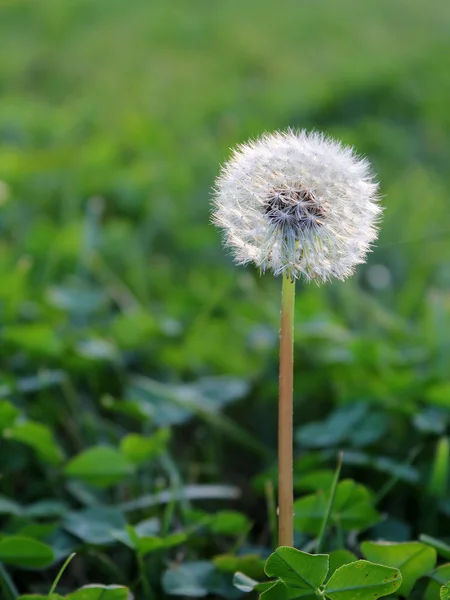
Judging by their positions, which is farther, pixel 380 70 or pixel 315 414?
pixel 380 70

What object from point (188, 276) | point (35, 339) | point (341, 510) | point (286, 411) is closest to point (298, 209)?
point (286, 411)

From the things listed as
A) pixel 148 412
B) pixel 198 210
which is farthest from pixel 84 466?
pixel 198 210

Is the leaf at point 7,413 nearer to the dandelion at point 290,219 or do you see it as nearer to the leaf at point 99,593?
the leaf at point 99,593

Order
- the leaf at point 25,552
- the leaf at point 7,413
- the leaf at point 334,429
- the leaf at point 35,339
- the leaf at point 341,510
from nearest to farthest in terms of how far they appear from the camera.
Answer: the leaf at point 25,552 → the leaf at point 341,510 → the leaf at point 7,413 → the leaf at point 334,429 → the leaf at point 35,339

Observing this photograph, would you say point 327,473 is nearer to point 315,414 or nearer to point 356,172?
point 315,414

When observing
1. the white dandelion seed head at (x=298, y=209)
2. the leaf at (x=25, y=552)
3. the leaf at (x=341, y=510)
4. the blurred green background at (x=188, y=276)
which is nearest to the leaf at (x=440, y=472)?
the blurred green background at (x=188, y=276)

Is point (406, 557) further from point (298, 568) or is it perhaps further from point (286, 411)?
point (286, 411)

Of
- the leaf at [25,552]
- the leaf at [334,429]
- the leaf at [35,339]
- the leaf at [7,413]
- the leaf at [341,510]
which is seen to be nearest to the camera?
the leaf at [25,552]

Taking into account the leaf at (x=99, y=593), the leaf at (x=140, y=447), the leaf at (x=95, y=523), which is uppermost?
→ the leaf at (x=140, y=447)
